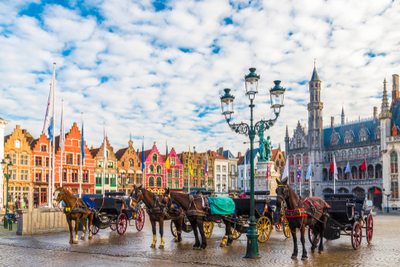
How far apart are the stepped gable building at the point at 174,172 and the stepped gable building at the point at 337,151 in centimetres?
2065

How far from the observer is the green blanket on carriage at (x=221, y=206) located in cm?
1291

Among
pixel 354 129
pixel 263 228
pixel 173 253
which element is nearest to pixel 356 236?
pixel 263 228

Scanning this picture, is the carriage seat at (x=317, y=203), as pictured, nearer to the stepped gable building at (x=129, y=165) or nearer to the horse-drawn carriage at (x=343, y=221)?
the horse-drawn carriage at (x=343, y=221)

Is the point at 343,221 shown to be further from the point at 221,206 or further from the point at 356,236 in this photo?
the point at 221,206

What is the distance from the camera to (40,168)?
2010 inches

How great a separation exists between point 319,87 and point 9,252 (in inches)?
2607

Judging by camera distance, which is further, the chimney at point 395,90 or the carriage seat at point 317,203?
the chimney at point 395,90

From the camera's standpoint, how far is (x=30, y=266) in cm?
985

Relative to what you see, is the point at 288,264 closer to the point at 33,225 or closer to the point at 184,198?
the point at 184,198

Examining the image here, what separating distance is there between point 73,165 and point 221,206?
44152 millimetres

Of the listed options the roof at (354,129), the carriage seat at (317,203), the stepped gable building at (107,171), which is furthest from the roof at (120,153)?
the carriage seat at (317,203)

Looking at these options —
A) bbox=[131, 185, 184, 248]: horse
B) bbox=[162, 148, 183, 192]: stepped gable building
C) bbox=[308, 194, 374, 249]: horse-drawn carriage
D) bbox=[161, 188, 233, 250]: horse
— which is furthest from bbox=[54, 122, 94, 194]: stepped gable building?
bbox=[308, 194, 374, 249]: horse-drawn carriage

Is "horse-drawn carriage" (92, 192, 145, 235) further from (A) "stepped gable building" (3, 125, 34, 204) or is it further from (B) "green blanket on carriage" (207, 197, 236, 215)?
(A) "stepped gable building" (3, 125, 34, 204)

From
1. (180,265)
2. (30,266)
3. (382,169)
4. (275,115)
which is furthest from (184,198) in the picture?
(382,169)
